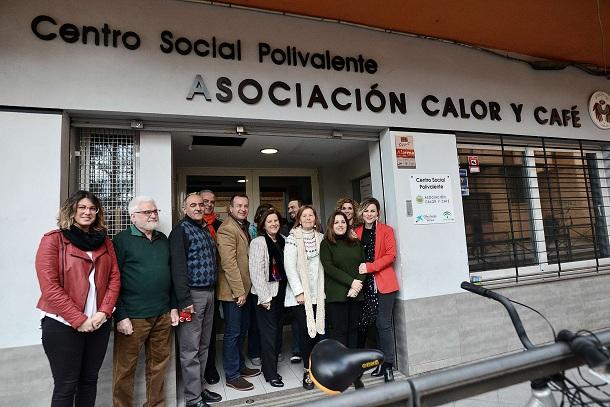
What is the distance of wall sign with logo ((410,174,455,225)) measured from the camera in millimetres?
3365

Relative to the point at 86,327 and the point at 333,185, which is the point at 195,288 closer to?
the point at 86,327

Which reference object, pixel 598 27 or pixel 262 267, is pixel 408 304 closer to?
pixel 262 267

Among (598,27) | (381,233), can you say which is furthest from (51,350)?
(598,27)

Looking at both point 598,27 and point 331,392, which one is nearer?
point 331,392

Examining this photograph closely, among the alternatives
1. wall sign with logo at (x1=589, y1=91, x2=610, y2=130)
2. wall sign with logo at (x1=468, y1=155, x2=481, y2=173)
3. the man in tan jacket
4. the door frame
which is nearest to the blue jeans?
the man in tan jacket

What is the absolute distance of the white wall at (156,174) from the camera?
2.77m

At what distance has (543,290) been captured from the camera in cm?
376

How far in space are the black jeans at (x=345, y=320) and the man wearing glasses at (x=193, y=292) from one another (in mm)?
1034

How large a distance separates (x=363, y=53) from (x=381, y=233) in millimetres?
1715

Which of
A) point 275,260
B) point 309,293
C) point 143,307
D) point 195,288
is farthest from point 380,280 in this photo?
point 143,307

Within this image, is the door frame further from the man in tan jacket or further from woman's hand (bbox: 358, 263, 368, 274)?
woman's hand (bbox: 358, 263, 368, 274)

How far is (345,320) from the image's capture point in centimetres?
305

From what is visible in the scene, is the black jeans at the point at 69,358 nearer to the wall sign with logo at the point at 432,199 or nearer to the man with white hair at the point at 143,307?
the man with white hair at the point at 143,307

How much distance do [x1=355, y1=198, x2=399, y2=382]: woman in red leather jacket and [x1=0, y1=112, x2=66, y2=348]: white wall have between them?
7.94 feet
